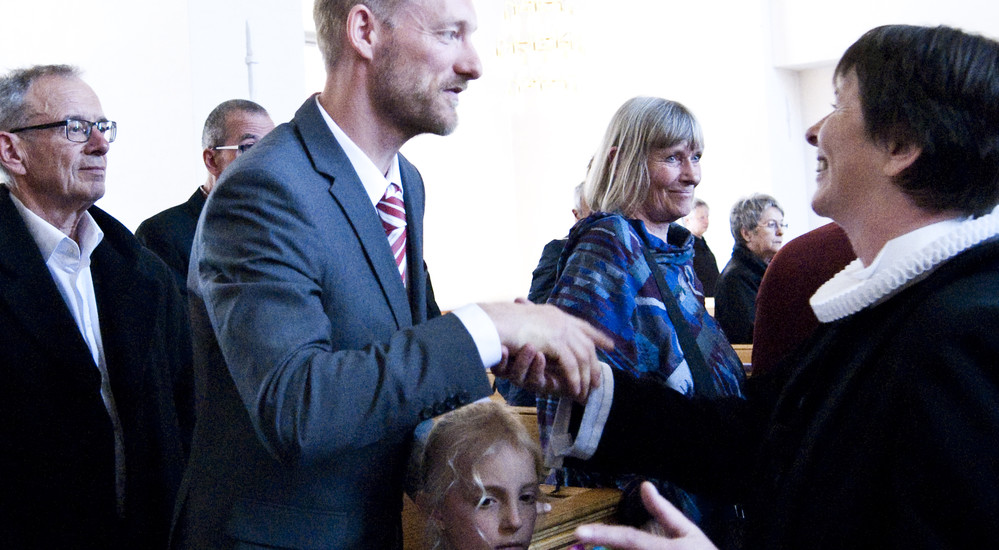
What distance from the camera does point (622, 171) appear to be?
3039 mm

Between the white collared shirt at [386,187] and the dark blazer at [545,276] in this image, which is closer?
the white collared shirt at [386,187]

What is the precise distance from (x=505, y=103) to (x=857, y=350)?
37.3 ft

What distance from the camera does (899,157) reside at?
5.24 feet

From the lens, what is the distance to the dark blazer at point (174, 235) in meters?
3.60

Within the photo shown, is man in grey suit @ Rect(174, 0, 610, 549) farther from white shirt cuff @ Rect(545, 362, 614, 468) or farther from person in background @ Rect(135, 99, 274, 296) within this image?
person in background @ Rect(135, 99, 274, 296)

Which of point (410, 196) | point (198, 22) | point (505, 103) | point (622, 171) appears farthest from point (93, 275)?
point (505, 103)

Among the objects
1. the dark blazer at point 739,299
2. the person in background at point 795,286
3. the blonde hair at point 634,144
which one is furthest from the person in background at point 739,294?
the blonde hair at point 634,144

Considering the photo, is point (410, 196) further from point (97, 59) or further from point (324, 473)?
point (97, 59)

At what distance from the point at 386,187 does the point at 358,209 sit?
5.3 inches

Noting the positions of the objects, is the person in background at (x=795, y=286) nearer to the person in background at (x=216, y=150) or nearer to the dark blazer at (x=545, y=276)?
the dark blazer at (x=545, y=276)

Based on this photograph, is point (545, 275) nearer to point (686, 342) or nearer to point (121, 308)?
point (686, 342)

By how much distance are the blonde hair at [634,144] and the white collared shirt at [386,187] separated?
1231 millimetres

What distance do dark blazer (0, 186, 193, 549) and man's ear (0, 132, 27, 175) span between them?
0.56ft

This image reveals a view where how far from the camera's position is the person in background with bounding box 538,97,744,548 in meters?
2.49
